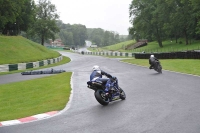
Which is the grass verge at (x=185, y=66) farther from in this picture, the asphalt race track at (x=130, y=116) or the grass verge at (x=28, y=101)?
the grass verge at (x=28, y=101)

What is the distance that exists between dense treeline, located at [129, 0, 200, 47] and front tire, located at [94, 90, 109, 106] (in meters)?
50.6

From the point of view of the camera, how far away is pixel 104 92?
1030 centimetres

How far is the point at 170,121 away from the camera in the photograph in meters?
7.19

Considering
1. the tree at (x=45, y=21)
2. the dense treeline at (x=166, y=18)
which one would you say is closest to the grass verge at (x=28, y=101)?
the dense treeline at (x=166, y=18)

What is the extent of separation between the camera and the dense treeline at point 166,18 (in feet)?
210

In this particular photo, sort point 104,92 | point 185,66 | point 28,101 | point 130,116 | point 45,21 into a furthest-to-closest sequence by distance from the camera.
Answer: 1. point 45,21
2. point 185,66
3. point 28,101
4. point 104,92
5. point 130,116

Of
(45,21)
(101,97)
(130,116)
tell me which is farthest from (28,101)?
(45,21)

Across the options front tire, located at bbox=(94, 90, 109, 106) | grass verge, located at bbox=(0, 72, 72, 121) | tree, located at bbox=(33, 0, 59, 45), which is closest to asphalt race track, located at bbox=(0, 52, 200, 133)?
front tire, located at bbox=(94, 90, 109, 106)

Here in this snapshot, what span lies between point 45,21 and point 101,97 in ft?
261

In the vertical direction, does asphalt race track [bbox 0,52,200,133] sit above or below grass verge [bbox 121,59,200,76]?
below

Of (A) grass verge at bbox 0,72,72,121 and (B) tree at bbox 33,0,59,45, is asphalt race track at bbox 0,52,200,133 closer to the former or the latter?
(A) grass verge at bbox 0,72,72,121

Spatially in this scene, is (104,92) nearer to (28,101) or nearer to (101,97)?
(101,97)

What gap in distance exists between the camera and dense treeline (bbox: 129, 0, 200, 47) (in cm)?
6388

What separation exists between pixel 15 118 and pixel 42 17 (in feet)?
278
